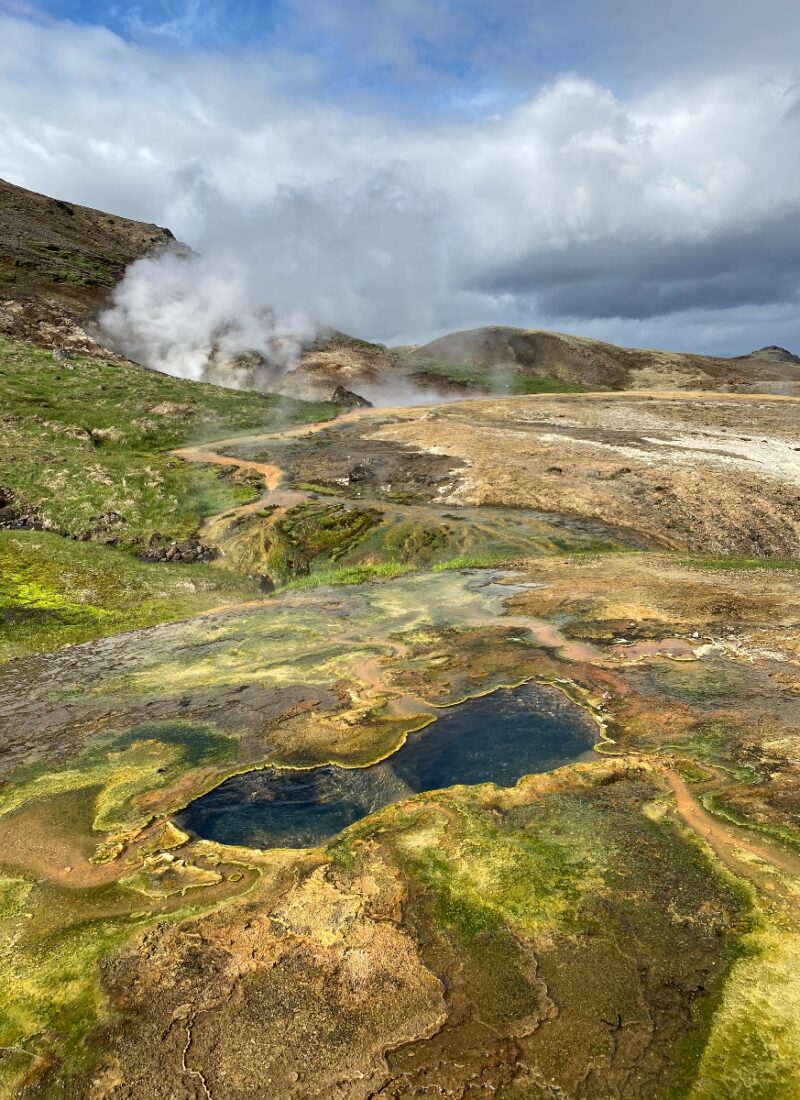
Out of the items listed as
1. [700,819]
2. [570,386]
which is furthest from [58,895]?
[570,386]

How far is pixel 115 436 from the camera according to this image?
50750 millimetres

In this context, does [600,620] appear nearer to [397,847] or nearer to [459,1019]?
[397,847]

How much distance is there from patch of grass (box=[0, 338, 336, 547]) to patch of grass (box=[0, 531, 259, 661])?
368 cm

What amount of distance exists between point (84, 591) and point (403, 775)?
69.8ft

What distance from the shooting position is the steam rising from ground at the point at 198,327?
259 ft

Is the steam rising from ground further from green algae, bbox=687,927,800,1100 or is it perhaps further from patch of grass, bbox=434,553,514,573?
green algae, bbox=687,927,800,1100

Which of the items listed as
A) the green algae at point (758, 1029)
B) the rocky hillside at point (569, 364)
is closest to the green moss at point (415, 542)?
the green algae at point (758, 1029)

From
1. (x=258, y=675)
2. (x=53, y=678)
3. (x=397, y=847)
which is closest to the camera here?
(x=397, y=847)

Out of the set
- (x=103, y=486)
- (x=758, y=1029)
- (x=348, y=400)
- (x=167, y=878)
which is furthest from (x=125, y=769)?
(x=348, y=400)

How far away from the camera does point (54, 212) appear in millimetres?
99938

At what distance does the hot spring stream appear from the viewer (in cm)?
1120

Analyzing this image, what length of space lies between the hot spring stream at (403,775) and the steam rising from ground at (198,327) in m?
69.4

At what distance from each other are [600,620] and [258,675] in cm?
1042

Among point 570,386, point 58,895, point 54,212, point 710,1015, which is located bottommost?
point 58,895
